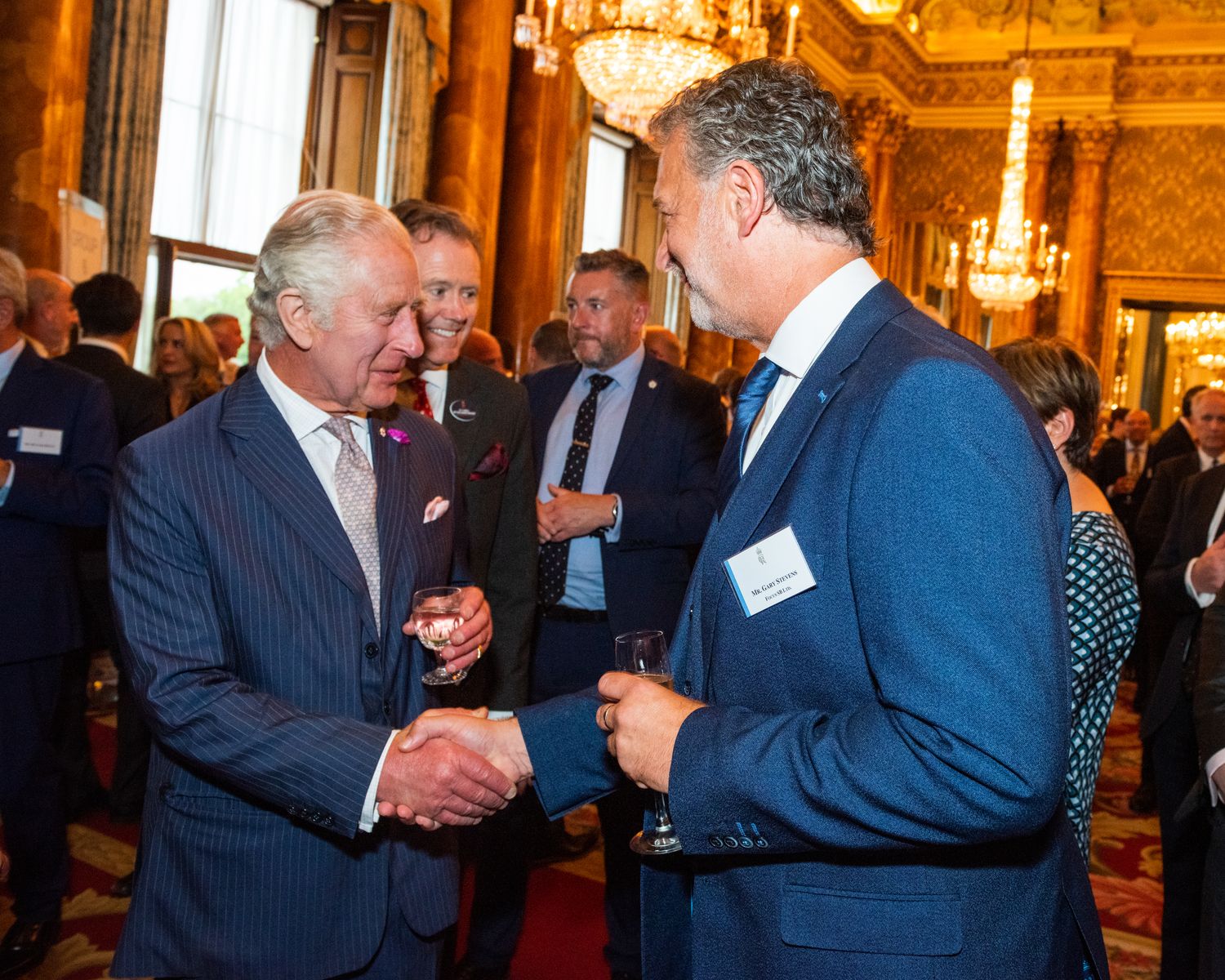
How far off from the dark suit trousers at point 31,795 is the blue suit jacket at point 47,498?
0.27ft

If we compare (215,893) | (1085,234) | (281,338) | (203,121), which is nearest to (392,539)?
(281,338)

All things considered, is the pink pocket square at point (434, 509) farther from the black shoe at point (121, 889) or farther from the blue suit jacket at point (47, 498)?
the black shoe at point (121, 889)

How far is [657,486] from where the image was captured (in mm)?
3520

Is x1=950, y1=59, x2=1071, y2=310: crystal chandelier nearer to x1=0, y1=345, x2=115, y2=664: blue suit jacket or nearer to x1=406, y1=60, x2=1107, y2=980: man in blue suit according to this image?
x1=0, y1=345, x2=115, y2=664: blue suit jacket

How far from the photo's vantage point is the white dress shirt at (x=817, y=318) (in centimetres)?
138

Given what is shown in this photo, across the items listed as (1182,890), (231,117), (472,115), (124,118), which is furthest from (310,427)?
(472,115)

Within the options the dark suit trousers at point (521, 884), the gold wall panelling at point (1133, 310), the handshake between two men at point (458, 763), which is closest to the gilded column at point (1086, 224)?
the gold wall panelling at point (1133, 310)

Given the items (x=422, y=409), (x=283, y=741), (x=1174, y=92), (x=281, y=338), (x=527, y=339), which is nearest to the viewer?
(x=283, y=741)

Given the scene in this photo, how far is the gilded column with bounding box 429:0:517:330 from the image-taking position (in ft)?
28.5

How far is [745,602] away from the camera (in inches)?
50.9

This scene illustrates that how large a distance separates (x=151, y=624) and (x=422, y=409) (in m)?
1.30

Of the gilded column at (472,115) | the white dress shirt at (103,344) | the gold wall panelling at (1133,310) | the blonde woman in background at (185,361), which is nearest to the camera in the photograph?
the white dress shirt at (103,344)

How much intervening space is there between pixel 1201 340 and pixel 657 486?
1474 cm

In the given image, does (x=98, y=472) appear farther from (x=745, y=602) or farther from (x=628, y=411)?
(x=745, y=602)
